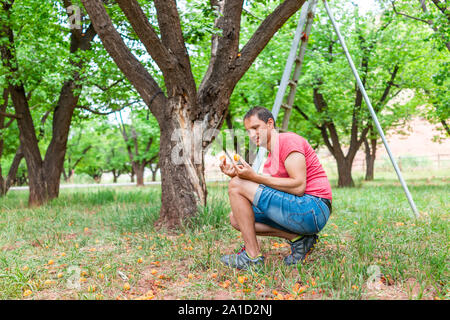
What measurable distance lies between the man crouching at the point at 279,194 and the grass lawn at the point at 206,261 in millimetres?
245

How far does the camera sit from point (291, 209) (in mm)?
2723

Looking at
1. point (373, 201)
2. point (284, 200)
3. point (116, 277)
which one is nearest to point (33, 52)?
point (116, 277)

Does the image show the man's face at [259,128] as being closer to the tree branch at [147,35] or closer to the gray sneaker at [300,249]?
the gray sneaker at [300,249]

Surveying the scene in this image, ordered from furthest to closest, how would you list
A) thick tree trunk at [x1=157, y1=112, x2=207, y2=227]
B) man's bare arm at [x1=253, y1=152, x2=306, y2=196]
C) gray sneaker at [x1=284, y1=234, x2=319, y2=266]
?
thick tree trunk at [x1=157, y1=112, x2=207, y2=227], gray sneaker at [x1=284, y1=234, x2=319, y2=266], man's bare arm at [x1=253, y1=152, x2=306, y2=196]

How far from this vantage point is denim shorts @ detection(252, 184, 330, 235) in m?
2.72

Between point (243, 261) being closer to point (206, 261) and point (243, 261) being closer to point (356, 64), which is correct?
point (206, 261)

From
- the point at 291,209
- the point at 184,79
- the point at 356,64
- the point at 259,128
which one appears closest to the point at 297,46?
the point at 184,79

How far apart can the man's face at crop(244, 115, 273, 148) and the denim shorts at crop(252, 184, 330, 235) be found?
380 mm

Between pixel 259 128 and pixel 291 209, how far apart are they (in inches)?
27.0

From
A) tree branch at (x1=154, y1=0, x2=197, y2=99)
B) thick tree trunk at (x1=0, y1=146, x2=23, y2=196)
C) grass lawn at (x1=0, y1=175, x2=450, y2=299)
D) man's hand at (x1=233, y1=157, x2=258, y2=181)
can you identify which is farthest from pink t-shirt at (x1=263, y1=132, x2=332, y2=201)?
thick tree trunk at (x1=0, y1=146, x2=23, y2=196)

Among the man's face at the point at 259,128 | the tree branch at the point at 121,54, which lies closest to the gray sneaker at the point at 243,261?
the man's face at the point at 259,128

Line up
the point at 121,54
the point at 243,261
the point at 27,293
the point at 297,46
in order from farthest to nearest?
the point at 297,46 → the point at 121,54 → the point at 243,261 → the point at 27,293

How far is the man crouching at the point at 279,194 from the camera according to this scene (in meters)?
2.72

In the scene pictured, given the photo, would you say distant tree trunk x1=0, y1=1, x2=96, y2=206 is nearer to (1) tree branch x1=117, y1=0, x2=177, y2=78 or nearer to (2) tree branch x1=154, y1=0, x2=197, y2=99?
(2) tree branch x1=154, y1=0, x2=197, y2=99
